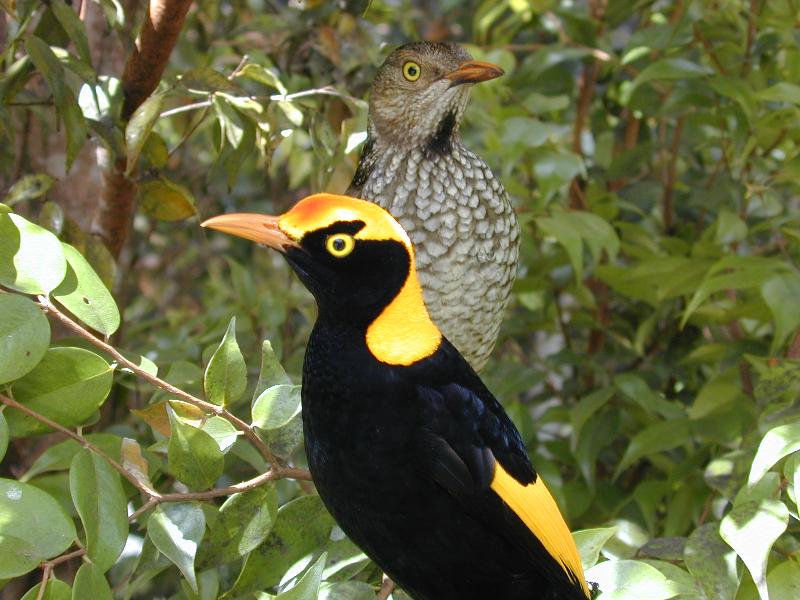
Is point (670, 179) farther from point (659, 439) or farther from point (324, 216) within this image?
point (324, 216)

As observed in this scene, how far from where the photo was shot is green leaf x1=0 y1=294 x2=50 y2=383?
3.75ft

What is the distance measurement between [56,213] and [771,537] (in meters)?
1.04

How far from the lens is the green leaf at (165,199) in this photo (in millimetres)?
1683

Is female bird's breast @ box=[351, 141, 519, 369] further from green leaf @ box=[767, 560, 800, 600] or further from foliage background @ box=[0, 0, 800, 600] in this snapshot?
green leaf @ box=[767, 560, 800, 600]

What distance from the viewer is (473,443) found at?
130cm

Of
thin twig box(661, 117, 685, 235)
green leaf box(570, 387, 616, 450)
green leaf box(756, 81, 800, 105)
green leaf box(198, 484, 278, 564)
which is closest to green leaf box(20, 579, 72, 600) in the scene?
green leaf box(198, 484, 278, 564)

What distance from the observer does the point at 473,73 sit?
1.69 m

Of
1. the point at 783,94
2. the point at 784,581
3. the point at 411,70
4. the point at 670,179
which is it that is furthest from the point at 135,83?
the point at 670,179

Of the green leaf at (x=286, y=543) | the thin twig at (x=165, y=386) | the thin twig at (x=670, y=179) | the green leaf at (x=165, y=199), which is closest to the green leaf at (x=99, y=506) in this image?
the thin twig at (x=165, y=386)

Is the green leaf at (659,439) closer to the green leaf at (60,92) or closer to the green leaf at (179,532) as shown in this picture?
the green leaf at (179,532)

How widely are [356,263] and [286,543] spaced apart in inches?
16.1

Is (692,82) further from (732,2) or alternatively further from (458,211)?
(458,211)

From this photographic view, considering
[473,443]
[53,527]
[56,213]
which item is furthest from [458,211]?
[53,527]

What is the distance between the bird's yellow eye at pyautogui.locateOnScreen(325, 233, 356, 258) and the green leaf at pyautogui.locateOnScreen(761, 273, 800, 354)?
2.33 ft
